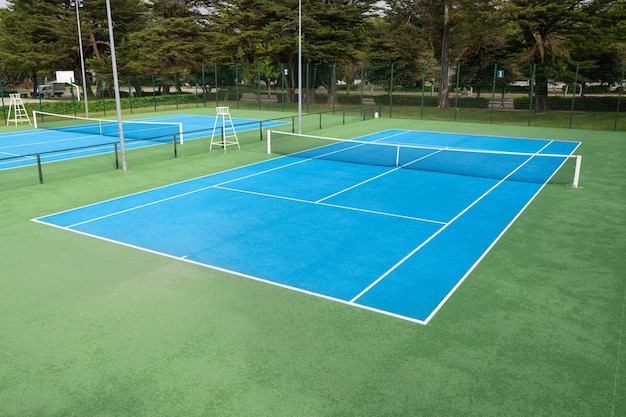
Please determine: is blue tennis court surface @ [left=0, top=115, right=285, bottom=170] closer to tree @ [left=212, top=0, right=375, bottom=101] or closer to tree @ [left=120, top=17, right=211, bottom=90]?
tree @ [left=212, top=0, right=375, bottom=101]

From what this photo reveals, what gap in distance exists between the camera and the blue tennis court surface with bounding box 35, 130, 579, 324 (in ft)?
27.7

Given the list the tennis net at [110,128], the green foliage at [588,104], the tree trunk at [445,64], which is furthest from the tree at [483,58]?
→ the tennis net at [110,128]

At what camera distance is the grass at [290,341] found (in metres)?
5.36

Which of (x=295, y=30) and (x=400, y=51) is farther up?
(x=295, y=30)

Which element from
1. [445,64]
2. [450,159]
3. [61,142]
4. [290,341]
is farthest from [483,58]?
[290,341]

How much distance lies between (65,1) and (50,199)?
46012mm

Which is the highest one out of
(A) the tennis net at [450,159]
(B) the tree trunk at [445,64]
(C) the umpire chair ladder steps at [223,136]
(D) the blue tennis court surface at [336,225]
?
(B) the tree trunk at [445,64]

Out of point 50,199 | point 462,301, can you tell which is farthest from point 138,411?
point 50,199

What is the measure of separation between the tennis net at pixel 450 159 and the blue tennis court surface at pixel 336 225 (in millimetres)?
323

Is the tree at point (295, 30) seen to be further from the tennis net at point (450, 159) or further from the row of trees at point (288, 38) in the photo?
the tennis net at point (450, 159)

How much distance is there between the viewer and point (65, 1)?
167ft

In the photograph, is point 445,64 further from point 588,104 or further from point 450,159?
point 450,159

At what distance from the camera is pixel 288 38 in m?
42.8

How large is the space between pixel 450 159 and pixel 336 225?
32.0 ft
